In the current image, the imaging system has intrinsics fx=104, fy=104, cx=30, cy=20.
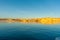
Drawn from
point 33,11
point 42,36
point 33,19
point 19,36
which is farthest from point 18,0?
point 42,36

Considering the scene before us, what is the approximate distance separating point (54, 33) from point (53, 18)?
0.32 metres

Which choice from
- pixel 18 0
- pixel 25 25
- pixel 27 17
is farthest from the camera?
pixel 25 25

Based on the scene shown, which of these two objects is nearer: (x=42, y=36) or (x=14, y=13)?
(x=14, y=13)

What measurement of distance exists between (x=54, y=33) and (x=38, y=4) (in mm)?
649

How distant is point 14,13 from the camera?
188 cm

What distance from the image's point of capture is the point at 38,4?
186 centimetres

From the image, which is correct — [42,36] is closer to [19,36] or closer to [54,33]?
[54,33]

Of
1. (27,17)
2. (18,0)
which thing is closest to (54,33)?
(27,17)

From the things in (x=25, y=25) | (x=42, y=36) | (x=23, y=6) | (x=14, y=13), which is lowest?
(x=42, y=36)

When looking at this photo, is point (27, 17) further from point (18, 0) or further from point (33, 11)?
point (18, 0)

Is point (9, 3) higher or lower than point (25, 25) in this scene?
higher

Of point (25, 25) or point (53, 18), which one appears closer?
point (53, 18)

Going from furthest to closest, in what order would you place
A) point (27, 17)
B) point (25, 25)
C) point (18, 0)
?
point (25, 25), point (27, 17), point (18, 0)

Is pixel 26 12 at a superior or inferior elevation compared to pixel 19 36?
superior
